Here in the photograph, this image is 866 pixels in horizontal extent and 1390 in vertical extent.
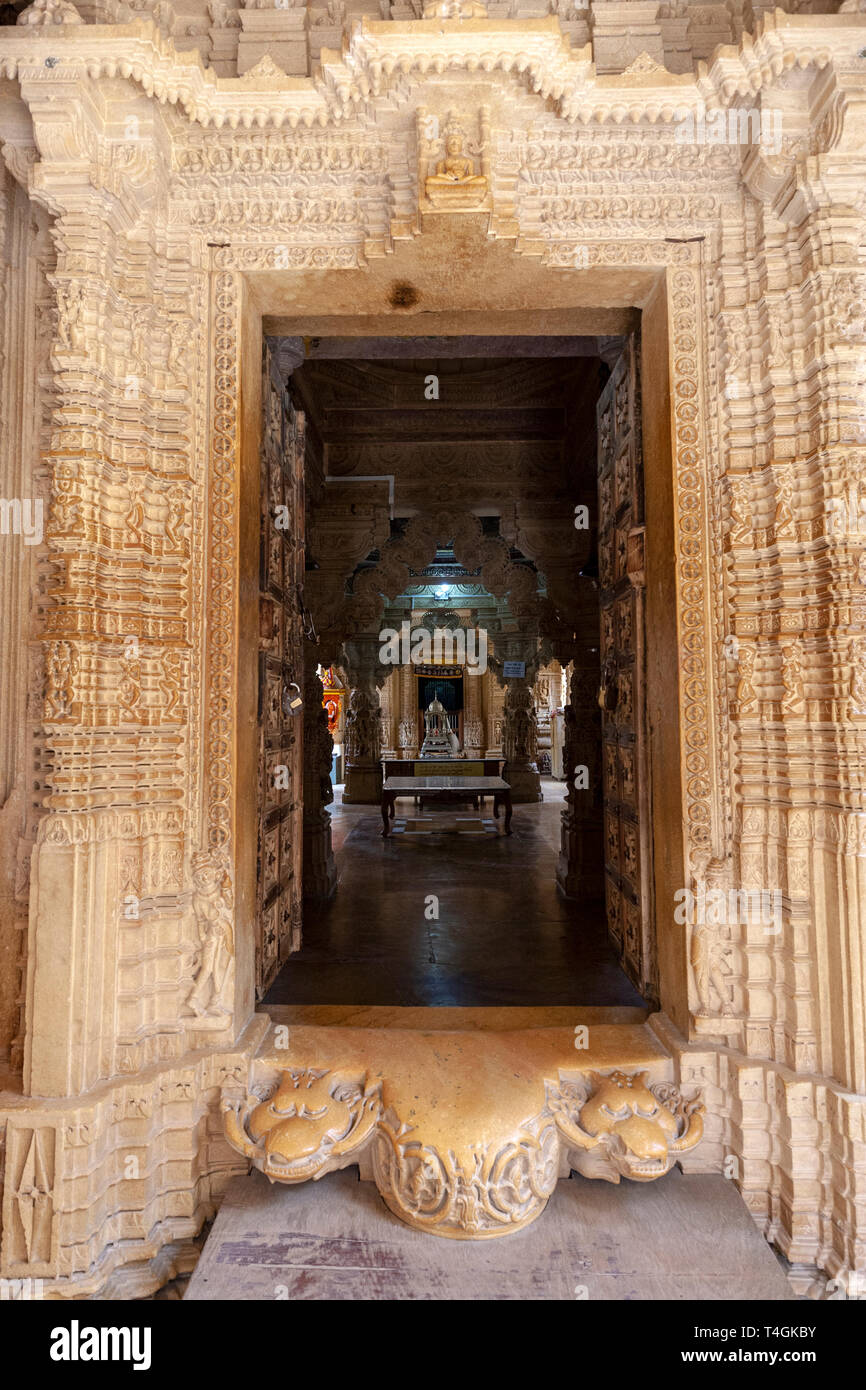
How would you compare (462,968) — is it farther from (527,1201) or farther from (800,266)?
(800,266)

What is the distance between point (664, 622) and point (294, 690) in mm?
2395

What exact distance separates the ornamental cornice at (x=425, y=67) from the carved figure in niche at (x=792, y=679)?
Result: 235cm

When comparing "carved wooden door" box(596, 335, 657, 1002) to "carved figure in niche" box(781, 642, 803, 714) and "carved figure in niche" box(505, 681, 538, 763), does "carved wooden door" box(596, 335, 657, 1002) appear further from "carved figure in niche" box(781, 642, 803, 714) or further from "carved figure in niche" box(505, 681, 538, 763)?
"carved figure in niche" box(505, 681, 538, 763)

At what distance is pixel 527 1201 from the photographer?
2.83 meters

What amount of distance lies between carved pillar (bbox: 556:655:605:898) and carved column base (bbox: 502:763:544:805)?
27.5 ft

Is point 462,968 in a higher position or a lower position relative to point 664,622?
lower

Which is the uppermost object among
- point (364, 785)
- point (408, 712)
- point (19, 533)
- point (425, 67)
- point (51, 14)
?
point (51, 14)

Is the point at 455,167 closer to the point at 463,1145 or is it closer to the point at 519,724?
the point at 463,1145

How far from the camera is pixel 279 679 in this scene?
4352 millimetres

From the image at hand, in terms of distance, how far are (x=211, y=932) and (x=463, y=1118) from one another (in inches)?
54.5

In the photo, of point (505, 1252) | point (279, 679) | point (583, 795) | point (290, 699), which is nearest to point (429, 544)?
point (583, 795)

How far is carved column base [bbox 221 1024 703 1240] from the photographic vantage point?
2814mm

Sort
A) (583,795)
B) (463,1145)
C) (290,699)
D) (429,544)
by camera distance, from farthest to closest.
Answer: (429,544) < (583,795) < (290,699) < (463,1145)

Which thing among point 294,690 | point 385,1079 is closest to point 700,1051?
point 385,1079
